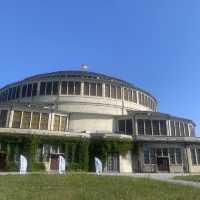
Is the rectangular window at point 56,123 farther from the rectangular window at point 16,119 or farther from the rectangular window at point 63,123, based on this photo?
the rectangular window at point 16,119

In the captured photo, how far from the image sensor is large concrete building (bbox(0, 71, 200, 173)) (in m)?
34.1

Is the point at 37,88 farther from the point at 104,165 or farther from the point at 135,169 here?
the point at 135,169

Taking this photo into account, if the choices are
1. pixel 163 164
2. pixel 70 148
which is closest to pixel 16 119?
pixel 70 148

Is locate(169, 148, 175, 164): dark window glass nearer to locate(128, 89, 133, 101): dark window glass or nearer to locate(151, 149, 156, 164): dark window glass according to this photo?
locate(151, 149, 156, 164): dark window glass

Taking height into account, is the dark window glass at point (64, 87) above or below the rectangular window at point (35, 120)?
above

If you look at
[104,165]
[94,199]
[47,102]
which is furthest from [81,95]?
[94,199]

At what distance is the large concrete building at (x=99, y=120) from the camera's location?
34125 millimetres

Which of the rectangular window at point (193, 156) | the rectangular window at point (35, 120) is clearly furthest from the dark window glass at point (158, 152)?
the rectangular window at point (35, 120)

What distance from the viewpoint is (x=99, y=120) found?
40875 millimetres

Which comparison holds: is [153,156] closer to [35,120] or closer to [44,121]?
[44,121]

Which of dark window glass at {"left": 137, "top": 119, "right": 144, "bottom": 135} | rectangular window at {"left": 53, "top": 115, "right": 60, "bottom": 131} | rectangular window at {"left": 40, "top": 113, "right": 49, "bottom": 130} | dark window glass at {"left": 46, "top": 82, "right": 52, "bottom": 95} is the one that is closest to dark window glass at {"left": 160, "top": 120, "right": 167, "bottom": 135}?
dark window glass at {"left": 137, "top": 119, "right": 144, "bottom": 135}

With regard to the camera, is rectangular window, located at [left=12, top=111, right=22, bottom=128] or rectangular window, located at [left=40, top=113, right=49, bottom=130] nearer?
rectangular window, located at [left=12, top=111, right=22, bottom=128]

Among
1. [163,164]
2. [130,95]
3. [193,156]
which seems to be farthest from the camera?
[130,95]

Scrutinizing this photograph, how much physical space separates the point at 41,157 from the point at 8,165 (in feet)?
12.5
